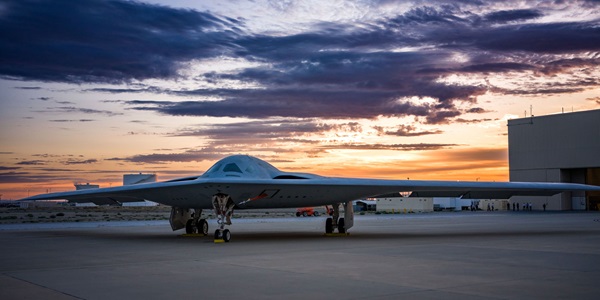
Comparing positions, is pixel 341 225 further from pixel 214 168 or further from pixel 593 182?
pixel 593 182

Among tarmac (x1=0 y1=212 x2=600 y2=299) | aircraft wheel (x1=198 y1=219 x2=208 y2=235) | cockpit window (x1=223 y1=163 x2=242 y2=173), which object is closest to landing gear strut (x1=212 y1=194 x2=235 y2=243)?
cockpit window (x1=223 y1=163 x2=242 y2=173)

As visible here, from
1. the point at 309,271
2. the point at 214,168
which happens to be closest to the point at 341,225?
the point at 214,168

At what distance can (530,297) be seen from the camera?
25.2ft

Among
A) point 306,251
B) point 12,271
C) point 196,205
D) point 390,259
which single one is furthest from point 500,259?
point 196,205

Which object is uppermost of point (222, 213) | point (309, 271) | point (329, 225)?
point (222, 213)

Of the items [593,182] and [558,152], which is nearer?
[558,152]

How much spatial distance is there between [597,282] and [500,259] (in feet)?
10.7

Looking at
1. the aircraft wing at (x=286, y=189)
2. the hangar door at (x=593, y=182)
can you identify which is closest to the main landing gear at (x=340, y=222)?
the aircraft wing at (x=286, y=189)

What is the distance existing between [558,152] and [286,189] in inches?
2081

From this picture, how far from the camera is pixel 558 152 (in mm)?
64500

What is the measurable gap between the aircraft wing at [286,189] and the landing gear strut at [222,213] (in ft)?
0.74

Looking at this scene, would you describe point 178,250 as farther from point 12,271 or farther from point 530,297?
point 530,297

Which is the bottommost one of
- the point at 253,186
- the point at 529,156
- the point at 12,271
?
the point at 12,271

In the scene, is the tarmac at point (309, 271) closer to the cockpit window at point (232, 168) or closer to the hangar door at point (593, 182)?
the cockpit window at point (232, 168)
